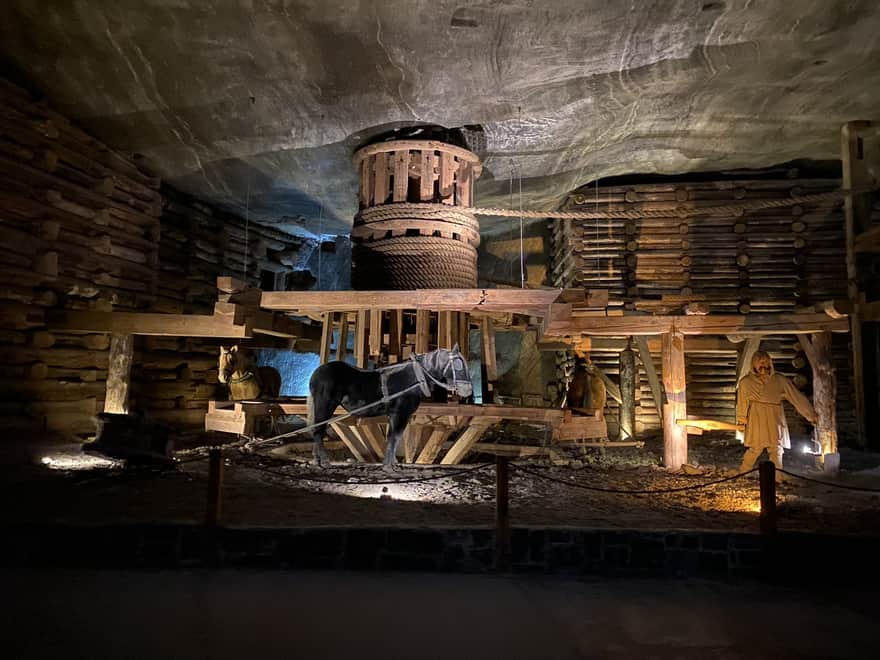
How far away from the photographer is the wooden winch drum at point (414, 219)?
30.1ft

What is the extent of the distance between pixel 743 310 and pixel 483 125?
8.45 m

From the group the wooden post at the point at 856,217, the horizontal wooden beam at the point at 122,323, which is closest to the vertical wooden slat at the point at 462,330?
the horizontal wooden beam at the point at 122,323

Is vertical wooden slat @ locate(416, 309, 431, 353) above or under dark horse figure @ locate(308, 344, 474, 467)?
above

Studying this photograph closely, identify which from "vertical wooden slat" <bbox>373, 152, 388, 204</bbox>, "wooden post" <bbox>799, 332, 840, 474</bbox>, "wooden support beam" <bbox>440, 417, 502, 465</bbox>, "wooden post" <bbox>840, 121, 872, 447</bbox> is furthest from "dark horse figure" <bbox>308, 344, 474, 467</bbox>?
"wooden post" <bbox>840, 121, 872, 447</bbox>

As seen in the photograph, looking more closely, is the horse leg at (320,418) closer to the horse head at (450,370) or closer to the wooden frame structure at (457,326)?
the wooden frame structure at (457,326)

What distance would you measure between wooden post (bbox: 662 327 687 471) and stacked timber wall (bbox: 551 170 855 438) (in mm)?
4782

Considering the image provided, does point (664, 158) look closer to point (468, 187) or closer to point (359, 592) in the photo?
point (468, 187)

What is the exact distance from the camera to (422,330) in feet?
28.7

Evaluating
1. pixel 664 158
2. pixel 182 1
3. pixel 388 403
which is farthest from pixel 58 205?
pixel 664 158

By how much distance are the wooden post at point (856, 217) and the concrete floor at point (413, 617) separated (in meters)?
7.87

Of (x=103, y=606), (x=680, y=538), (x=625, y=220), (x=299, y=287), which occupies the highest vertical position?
(x=625, y=220)

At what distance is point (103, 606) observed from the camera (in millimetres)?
4152

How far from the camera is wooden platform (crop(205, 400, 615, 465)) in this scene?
27.6ft

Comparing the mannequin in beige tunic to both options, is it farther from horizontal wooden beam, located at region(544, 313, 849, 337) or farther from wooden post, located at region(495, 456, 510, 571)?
wooden post, located at region(495, 456, 510, 571)
